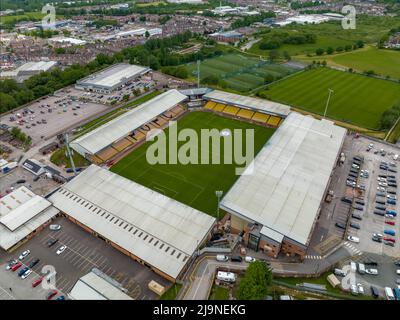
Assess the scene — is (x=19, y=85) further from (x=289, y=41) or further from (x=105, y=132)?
(x=289, y=41)

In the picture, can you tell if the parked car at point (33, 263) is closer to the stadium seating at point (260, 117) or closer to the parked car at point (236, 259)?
the parked car at point (236, 259)

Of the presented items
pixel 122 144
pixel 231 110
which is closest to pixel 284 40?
pixel 231 110

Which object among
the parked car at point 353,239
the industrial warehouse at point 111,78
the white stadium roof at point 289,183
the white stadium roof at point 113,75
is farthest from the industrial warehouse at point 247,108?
the parked car at point 353,239

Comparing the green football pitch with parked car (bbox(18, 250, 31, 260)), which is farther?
the green football pitch

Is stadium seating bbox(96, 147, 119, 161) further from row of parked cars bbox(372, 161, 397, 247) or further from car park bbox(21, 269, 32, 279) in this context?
row of parked cars bbox(372, 161, 397, 247)
